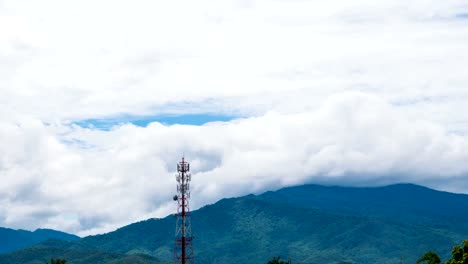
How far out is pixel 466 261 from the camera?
79125 millimetres

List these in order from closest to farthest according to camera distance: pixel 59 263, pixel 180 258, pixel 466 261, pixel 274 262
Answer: pixel 180 258 → pixel 466 261 → pixel 59 263 → pixel 274 262

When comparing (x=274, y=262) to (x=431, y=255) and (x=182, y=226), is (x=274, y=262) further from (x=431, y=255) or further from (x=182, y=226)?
(x=182, y=226)

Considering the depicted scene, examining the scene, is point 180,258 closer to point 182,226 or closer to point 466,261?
point 182,226

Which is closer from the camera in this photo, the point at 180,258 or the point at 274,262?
the point at 180,258

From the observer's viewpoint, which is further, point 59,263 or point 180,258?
point 59,263

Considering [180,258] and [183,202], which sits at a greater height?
[183,202]

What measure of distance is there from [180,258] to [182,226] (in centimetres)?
311

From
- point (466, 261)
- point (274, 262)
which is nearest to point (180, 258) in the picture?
point (466, 261)

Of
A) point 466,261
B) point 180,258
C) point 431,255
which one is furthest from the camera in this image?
point 431,255

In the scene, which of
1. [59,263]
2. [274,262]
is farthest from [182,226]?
[274,262]

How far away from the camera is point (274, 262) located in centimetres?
18088

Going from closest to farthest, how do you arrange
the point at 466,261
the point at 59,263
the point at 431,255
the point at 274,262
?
the point at 466,261 < the point at 431,255 < the point at 59,263 < the point at 274,262

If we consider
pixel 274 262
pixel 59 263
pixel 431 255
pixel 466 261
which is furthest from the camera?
pixel 274 262

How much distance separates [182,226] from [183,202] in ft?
8.15
